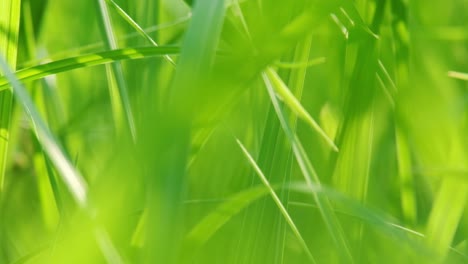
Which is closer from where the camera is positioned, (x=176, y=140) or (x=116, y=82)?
(x=176, y=140)

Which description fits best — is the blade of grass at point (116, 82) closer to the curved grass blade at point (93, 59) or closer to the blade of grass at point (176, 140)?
Result: the curved grass blade at point (93, 59)

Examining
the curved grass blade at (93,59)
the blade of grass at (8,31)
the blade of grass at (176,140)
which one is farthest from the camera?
the blade of grass at (8,31)

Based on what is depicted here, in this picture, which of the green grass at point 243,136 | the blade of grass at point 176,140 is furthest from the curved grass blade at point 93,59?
the blade of grass at point 176,140

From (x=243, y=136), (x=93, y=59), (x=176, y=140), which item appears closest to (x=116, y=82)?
(x=93, y=59)

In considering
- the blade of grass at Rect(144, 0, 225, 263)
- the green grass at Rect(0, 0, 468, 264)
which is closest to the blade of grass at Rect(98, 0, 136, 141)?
the green grass at Rect(0, 0, 468, 264)

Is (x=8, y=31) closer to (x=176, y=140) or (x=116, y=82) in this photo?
(x=116, y=82)

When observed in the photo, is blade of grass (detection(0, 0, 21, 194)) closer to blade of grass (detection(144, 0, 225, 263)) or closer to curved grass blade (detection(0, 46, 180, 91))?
curved grass blade (detection(0, 46, 180, 91))

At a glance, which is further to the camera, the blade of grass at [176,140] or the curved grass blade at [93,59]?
the curved grass blade at [93,59]

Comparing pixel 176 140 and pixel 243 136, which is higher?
pixel 176 140
